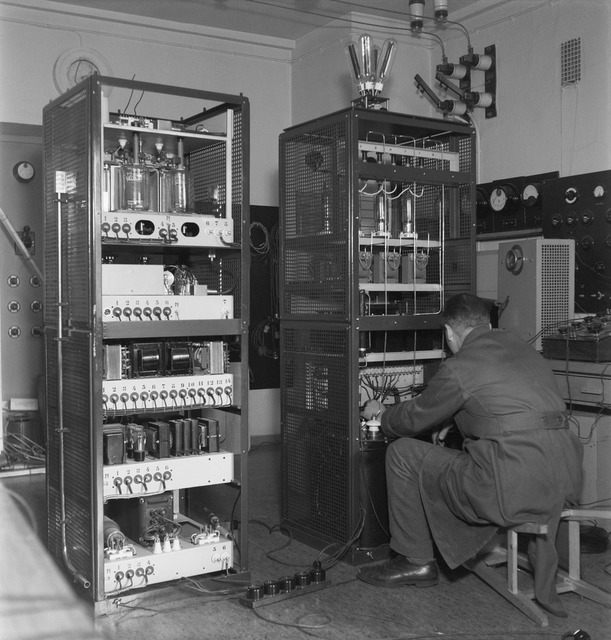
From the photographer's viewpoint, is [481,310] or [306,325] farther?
[306,325]

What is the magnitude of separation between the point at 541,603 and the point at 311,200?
245cm

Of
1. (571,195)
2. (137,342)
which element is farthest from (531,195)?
(137,342)

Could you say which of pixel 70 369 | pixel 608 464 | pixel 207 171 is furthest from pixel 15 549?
pixel 608 464

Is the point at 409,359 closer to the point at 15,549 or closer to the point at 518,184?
the point at 518,184

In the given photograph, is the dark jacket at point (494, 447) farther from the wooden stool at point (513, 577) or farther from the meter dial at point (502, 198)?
the meter dial at point (502, 198)

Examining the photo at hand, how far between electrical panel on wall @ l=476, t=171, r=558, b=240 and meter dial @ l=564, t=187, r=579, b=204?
0.32 meters

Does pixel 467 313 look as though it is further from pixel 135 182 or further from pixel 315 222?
pixel 135 182

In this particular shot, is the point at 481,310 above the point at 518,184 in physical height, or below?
below

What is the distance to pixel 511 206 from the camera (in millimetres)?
5945

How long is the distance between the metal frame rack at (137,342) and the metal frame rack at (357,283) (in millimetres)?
609

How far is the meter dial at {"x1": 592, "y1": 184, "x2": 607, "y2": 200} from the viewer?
513 cm

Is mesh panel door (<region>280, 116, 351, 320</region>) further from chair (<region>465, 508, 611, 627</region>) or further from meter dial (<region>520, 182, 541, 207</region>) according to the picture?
meter dial (<region>520, 182, 541, 207</region>)

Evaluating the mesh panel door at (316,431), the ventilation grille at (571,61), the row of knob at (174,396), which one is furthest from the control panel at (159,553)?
the ventilation grille at (571,61)

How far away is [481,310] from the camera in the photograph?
12.7 ft
